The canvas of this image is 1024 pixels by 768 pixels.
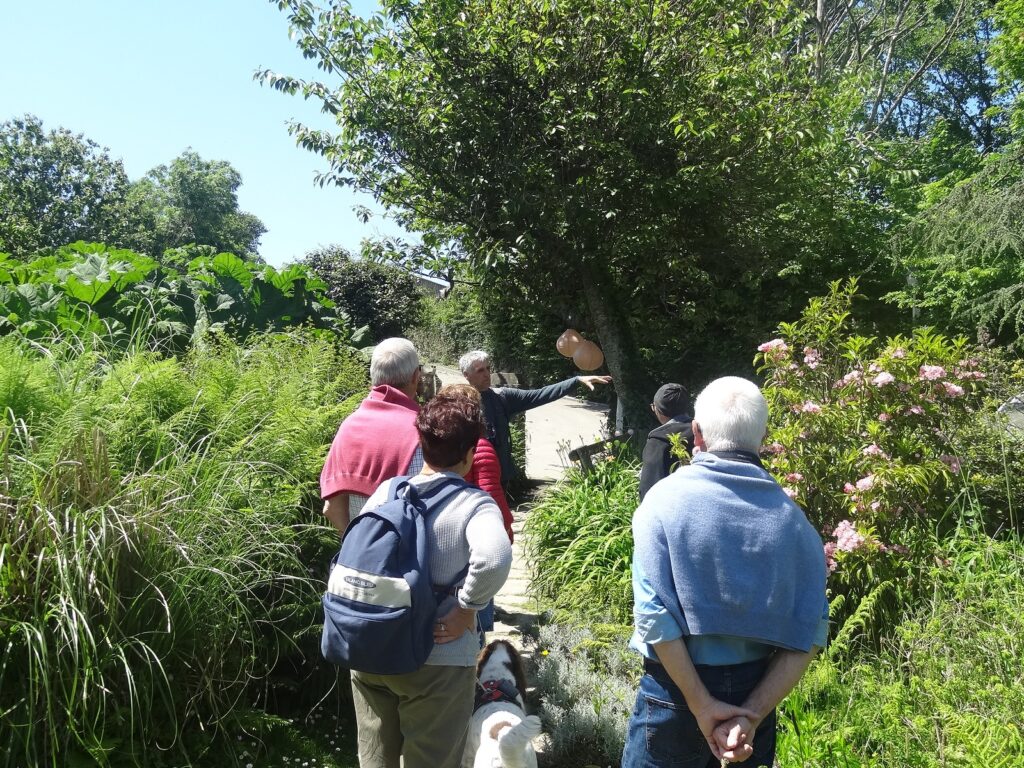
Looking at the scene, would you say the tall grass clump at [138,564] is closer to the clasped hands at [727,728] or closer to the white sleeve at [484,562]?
the white sleeve at [484,562]

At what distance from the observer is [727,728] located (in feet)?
6.75

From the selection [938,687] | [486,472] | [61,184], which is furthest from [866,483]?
[61,184]

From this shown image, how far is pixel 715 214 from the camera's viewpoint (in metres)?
9.38

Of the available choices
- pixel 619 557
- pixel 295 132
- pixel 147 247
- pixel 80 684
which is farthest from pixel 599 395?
pixel 147 247

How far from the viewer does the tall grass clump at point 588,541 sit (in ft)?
15.9

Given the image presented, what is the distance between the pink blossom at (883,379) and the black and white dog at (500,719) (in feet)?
7.54

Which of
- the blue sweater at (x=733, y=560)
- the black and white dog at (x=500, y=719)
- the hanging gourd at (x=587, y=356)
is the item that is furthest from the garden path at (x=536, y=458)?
the blue sweater at (x=733, y=560)

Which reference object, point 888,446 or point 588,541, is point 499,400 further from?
point 888,446

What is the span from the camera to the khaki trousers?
8.07 feet

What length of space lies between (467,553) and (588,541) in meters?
2.98

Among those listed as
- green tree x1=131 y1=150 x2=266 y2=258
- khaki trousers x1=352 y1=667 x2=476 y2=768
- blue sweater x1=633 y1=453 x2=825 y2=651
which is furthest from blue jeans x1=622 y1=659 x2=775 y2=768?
green tree x1=131 y1=150 x2=266 y2=258

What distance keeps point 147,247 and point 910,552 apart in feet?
189

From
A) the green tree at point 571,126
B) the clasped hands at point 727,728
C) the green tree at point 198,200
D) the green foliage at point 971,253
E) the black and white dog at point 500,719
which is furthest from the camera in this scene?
the green tree at point 198,200

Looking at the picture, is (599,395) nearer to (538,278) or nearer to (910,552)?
(538,278)
